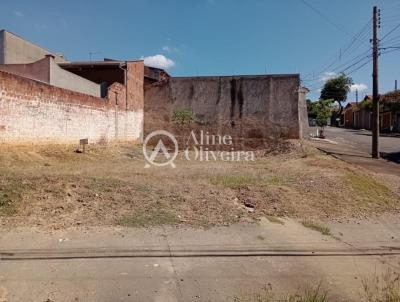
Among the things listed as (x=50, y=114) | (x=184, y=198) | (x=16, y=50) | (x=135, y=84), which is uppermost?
(x=16, y=50)

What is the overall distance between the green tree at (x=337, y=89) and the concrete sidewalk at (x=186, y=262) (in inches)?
2195

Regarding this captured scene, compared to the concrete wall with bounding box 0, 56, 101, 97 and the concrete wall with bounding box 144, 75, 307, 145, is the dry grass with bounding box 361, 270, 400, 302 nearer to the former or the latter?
the concrete wall with bounding box 0, 56, 101, 97

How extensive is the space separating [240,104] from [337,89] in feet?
135

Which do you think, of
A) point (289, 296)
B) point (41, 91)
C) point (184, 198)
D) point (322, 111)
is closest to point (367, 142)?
point (322, 111)

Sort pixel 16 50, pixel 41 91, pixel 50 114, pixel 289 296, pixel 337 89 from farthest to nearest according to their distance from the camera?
1. pixel 337 89
2. pixel 16 50
3. pixel 50 114
4. pixel 41 91
5. pixel 289 296

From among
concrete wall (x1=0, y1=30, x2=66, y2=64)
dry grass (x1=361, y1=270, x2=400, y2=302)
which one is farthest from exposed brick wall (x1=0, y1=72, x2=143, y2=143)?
dry grass (x1=361, y1=270, x2=400, y2=302)

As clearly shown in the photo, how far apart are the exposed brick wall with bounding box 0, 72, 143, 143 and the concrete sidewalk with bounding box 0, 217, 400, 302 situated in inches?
297

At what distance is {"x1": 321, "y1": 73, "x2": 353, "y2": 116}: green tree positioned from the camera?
5856 centimetres

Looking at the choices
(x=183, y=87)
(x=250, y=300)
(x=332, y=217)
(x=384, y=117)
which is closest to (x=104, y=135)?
(x=183, y=87)

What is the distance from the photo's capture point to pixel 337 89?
195 feet

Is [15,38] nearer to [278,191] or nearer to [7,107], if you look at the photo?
[7,107]

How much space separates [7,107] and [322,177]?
906 cm

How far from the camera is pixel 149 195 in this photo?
296 inches

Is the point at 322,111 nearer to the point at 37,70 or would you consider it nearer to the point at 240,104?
the point at 240,104
